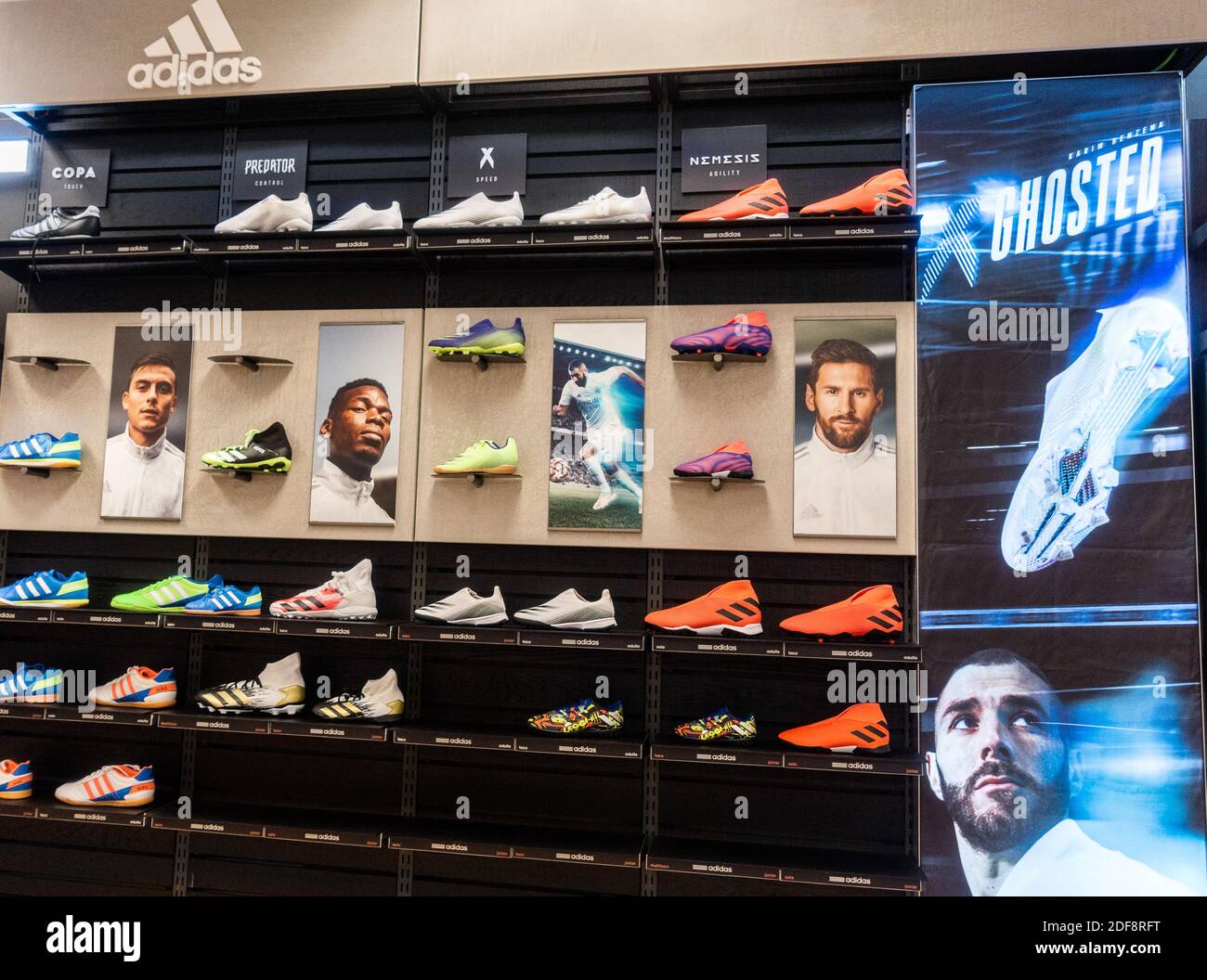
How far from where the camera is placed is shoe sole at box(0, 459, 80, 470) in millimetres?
3271

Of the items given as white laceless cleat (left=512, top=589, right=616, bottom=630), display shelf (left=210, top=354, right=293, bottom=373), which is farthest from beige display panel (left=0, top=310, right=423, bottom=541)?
white laceless cleat (left=512, top=589, right=616, bottom=630)

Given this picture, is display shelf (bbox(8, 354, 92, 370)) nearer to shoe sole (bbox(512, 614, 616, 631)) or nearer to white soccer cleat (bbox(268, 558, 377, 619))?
white soccer cleat (bbox(268, 558, 377, 619))

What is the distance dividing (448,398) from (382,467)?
41 cm

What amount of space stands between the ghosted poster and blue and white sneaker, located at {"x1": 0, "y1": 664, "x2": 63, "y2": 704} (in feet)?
11.8

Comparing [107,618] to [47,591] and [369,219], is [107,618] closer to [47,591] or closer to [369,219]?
[47,591]

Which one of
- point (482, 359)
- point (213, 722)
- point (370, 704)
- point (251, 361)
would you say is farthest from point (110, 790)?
point (482, 359)

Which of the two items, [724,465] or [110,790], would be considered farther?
[110,790]

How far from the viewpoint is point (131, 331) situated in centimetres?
344

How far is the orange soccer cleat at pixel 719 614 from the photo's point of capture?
9.33 feet

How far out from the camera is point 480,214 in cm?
311

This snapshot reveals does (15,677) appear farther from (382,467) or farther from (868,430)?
(868,430)

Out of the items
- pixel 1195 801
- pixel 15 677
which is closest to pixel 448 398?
pixel 15 677

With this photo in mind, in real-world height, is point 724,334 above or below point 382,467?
above

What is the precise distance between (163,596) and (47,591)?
A: 509mm
